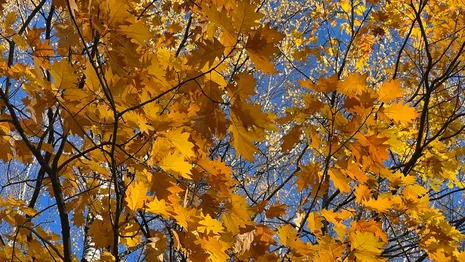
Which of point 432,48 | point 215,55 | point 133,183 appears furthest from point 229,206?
point 432,48

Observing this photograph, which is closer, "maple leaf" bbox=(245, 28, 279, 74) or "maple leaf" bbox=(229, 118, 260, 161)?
"maple leaf" bbox=(245, 28, 279, 74)

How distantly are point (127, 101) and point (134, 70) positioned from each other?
22 centimetres

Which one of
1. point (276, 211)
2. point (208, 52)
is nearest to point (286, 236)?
point (276, 211)

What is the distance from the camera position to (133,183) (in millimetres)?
1455

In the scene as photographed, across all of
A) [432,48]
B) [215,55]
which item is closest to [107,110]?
[215,55]

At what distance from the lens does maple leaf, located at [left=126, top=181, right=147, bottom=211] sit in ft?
4.69

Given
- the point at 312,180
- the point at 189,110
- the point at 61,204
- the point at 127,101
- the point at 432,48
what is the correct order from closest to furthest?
the point at 127,101
the point at 61,204
the point at 189,110
the point at 312,180
the point at 432,48

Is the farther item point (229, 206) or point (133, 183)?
point (229, 206)

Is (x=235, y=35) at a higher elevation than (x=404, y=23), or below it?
below

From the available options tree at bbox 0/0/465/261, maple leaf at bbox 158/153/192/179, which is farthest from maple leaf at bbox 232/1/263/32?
maple leaf at bbox 158/153/192/179

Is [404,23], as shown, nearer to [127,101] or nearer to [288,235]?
[288,235]

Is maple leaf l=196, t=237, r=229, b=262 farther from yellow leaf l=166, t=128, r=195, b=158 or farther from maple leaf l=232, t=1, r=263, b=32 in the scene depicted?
maple leaf l=232, t=1, r=263, b=32

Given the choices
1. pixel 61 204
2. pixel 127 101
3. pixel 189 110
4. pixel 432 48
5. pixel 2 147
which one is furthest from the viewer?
pixel 432 48

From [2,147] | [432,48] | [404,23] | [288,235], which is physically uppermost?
[404,23]
